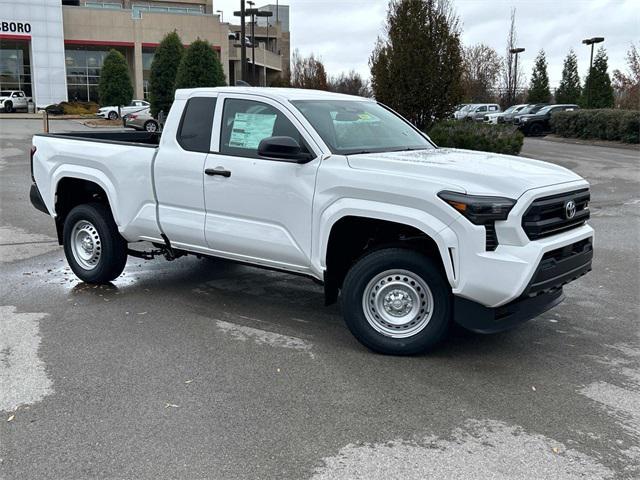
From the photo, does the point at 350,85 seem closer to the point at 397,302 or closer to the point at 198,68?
the point at 198,68

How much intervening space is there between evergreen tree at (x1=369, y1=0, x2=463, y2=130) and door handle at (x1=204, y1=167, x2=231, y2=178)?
1360 centimetres

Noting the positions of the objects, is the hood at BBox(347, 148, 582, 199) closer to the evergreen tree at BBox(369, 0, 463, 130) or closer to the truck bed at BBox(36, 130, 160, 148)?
the truck bed at BBox(36, 130, 160, 148)

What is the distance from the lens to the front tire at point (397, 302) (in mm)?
4965

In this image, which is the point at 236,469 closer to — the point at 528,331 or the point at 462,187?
the point at 462,187

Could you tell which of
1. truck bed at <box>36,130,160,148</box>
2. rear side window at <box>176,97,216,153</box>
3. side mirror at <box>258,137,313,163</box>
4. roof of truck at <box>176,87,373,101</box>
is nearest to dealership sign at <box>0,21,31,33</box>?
truck bed at <box>36,130,160,148</box>

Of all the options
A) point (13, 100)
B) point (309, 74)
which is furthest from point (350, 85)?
point (13, 100)

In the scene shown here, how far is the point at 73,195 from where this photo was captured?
7492mm

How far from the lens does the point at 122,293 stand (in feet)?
22.9

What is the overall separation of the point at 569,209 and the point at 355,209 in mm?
1597

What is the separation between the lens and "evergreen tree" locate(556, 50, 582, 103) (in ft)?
174

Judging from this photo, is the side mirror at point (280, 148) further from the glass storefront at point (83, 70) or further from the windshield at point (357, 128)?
the glass storefront at point (83, 70)

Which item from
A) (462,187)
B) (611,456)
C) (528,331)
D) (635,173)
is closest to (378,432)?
(611,456)

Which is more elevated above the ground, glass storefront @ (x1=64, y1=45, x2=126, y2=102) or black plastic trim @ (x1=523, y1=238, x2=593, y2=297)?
glass storefront @ (x1=64, y1=45, x2=126, y2=102)

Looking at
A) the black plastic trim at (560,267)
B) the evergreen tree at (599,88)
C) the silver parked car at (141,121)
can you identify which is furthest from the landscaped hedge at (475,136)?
the evergreen tree at (599,88)
